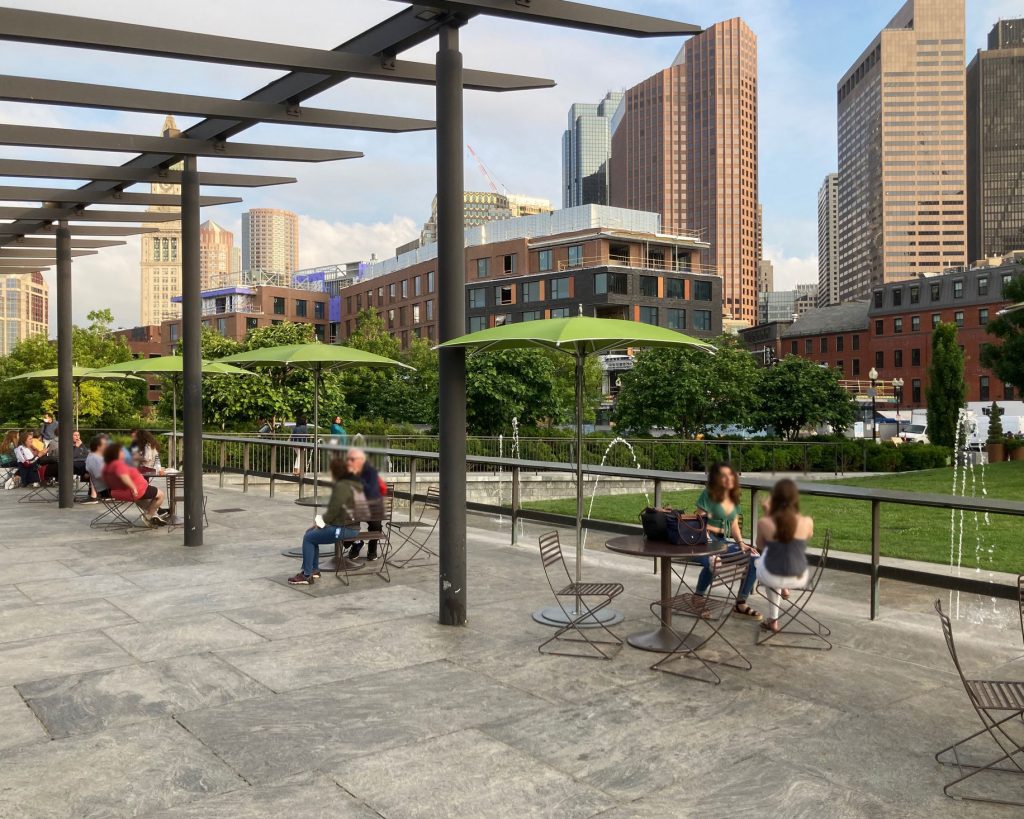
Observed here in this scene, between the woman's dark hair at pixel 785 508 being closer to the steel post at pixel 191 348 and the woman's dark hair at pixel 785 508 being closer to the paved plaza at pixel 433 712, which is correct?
the paved plaza at pixel 433 712

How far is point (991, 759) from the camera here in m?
5.00

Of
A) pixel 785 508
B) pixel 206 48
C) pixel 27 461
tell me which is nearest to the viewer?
pixel 785 508

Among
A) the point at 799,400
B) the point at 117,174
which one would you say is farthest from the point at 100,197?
the point at 799,400

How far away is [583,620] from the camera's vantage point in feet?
26.0

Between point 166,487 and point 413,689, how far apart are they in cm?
973

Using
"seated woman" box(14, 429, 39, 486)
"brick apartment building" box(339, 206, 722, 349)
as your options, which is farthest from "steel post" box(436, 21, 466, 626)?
"brick apartment building" box(339, 206, 722, 349)

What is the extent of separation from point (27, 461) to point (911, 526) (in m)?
19.7

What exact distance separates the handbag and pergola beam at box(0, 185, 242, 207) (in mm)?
8948

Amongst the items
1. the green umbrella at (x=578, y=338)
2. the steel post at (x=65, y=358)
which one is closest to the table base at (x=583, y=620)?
the green umbrella at (x=578, y=338)

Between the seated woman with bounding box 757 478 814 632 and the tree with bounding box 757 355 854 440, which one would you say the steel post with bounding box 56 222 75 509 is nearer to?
the seated woman with bounding box 757 478 814 632

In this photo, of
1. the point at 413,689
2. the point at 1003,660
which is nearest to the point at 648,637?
the point at 413,689

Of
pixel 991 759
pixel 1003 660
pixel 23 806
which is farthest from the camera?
pixel 1003 660

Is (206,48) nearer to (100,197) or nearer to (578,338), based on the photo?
(578,338)

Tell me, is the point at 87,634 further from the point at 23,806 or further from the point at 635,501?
the point at 635,501
